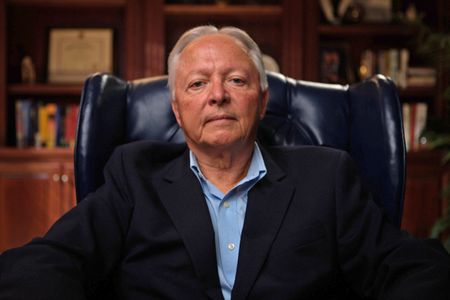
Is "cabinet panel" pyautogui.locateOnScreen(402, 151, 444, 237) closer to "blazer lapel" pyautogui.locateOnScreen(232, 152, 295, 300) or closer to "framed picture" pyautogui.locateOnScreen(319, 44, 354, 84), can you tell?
"framed picture" pyautogui.locateOnScreen(319, 44, 354, 84)

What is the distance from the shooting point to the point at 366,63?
3.71 meters

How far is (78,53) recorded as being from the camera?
12.3 ft

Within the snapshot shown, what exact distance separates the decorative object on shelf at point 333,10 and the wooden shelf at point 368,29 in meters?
0.06

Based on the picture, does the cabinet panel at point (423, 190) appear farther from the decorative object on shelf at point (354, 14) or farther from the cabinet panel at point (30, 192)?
the cabinet panel at point (30, 192)

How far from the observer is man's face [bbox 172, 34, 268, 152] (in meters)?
1.58

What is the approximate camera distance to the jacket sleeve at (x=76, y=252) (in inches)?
49.1

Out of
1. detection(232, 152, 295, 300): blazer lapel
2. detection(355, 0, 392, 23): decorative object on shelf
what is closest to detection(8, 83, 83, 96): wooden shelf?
detection(355, 0, 392, 23): decorative object on shelf

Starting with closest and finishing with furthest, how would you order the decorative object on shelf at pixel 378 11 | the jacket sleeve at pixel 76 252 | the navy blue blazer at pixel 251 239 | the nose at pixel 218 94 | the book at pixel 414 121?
the jacket sleeve at pixel 76 252 < the navy blue blazer at pixel 251 239 < the nose at pixel 218 94 < the book at pixel 414 121 < the decorative object on shelf at pixel 378 11

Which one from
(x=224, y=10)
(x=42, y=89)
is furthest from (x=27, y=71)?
(x=224, y=10)

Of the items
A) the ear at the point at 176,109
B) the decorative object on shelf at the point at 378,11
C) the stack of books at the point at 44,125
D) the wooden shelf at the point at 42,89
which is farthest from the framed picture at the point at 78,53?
the ear at the point at 176,109

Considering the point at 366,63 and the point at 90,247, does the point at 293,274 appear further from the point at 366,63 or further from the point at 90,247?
the point at 366,63

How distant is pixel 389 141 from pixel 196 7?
215cm

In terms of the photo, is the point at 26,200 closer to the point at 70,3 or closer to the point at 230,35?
the point at 70,3

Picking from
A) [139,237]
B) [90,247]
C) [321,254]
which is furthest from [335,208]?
[90,247]
